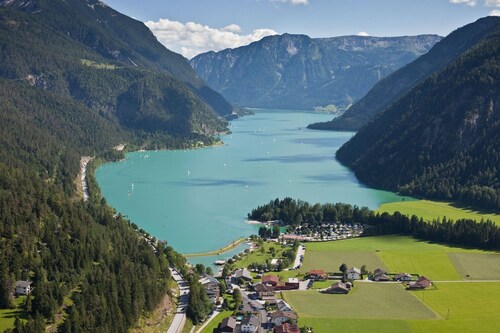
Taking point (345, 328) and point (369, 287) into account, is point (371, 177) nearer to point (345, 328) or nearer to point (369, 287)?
point (369, 287)

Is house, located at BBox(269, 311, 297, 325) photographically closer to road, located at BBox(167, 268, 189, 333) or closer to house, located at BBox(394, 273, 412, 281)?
road, located at BBox(167, 268, 189, 333)

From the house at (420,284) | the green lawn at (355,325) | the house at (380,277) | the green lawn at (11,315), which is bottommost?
the green lawn at (355,325)

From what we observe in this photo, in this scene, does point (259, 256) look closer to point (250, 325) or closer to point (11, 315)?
point (250, 325)

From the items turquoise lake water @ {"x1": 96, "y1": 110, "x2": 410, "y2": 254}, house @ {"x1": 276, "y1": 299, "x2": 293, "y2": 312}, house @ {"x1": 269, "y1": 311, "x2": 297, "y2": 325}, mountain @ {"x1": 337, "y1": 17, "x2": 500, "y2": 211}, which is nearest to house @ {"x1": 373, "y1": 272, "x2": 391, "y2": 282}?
house @ {"x1": 276, "y1": 299, "x2": 293, "y2": 312}

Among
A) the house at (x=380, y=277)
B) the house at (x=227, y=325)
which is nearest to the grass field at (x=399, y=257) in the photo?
the house at (x=380, y=277)

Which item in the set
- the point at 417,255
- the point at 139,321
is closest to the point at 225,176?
the point at 417,255


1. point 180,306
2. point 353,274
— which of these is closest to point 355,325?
point 353,274

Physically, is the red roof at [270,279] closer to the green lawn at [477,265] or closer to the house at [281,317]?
the house at [281,317]
